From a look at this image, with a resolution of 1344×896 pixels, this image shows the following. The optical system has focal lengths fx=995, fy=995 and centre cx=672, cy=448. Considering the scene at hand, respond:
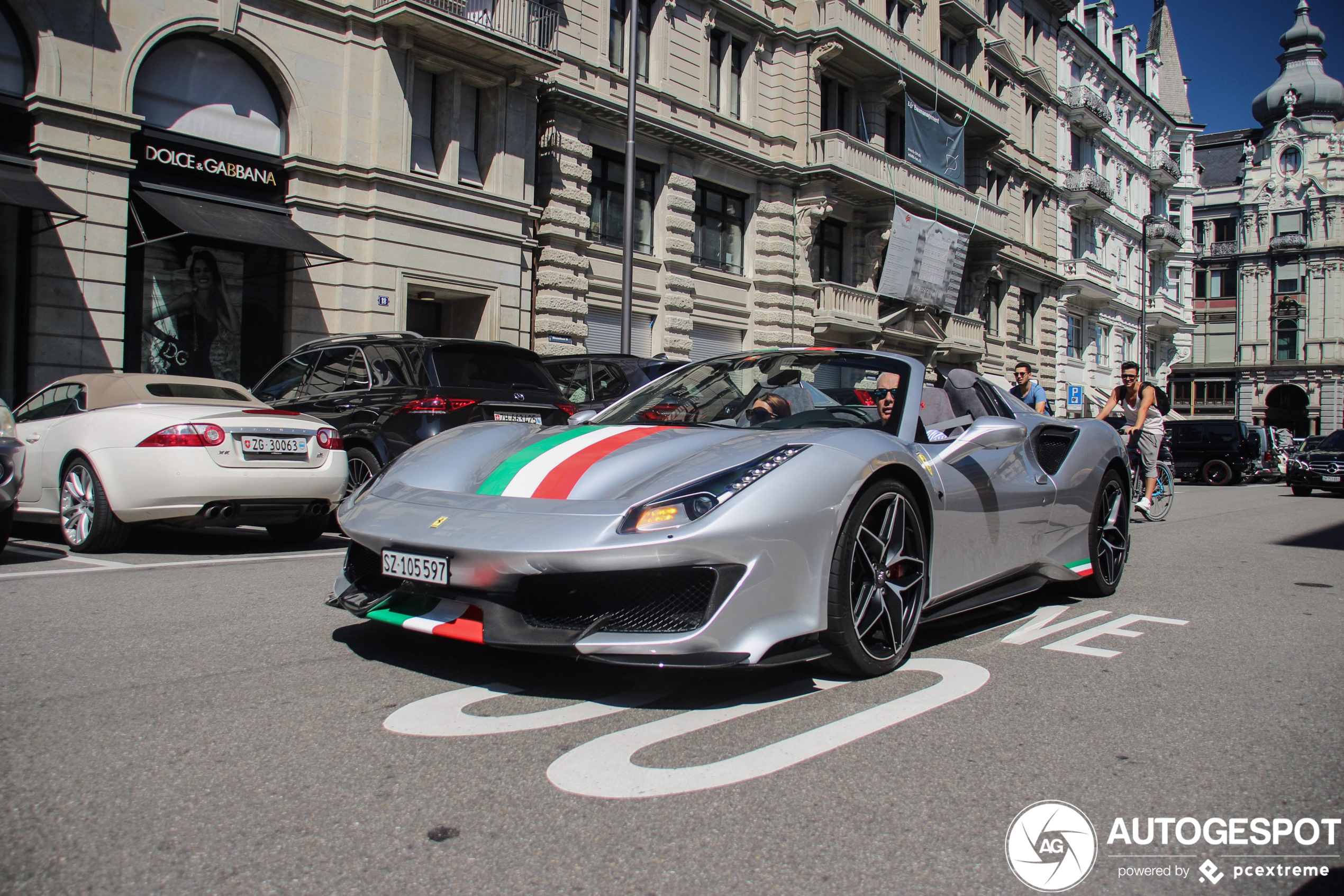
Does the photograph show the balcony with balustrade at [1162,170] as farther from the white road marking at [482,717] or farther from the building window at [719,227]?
the white road marking at [482,717]

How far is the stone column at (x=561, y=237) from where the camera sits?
60.5 feet

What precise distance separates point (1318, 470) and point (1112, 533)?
18108 mm

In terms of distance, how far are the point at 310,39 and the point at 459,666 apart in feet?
47.4

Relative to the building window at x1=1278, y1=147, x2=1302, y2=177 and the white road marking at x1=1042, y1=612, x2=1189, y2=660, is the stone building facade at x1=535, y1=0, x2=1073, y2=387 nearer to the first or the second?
the white road marking at x1=1042, y1=612, x2=1189, y2=660

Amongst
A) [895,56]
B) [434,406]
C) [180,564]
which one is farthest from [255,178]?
[895,56]

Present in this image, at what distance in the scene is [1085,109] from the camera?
3866 cm

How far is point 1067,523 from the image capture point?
521 cm

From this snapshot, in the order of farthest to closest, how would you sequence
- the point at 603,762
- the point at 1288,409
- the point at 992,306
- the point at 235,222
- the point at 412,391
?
the point at 1288,409 < the point at 992,306 < the point at 235,222 < the point at 412,391 < the point at 603,762

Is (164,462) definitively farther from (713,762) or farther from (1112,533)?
(1112,533)

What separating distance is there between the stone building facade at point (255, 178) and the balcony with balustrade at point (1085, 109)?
27.6m

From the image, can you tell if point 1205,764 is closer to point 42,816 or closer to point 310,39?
point 42,816

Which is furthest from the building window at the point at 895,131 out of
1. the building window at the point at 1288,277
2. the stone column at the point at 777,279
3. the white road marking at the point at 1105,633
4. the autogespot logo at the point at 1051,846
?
the building window at the point at 1288,277

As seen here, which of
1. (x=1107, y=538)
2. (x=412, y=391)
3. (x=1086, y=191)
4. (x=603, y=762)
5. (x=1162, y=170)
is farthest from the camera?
(x=1162, y=170)

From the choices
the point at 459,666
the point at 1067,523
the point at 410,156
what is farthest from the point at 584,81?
the point at 459,666
